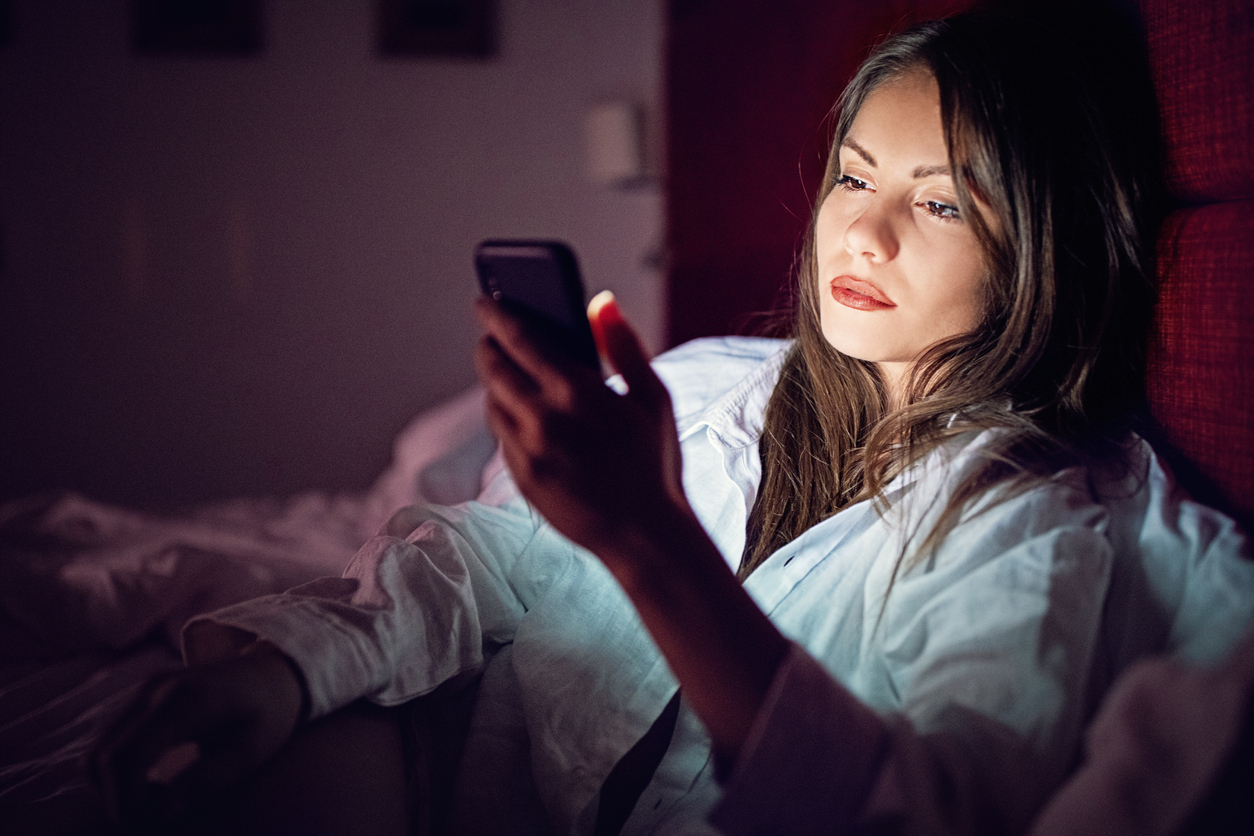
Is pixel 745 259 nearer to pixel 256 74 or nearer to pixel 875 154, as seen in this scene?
pixel 875 154

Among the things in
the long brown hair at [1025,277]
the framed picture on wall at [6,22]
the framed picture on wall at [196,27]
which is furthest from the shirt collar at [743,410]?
the framed picture on wall at [6,22]

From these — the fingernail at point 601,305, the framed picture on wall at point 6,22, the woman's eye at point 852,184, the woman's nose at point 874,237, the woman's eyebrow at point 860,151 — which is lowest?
the fingernail at point 601,305

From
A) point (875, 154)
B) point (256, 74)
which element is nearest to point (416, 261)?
point (256, 74)

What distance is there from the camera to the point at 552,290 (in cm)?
57

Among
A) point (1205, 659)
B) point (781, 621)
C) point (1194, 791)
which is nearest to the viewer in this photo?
point (1194, 791)

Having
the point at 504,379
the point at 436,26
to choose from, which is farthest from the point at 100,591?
the point at 436,26

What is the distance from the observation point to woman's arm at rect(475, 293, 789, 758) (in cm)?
51

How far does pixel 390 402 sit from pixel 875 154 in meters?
2.24

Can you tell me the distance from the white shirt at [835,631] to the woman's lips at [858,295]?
15 cm

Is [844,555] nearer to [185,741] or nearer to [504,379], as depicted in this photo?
[504,379]

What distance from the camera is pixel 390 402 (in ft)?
8.87

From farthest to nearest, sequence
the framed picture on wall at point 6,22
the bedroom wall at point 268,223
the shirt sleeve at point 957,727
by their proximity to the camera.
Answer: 1. the bedroom wall at point 268,223
2. the framed picture on wall at point 6,22
3. the shirt sleeve at point 957,727

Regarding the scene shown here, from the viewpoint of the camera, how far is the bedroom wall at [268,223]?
252 centimetres

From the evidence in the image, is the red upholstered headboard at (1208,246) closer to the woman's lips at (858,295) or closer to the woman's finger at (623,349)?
the woman's lips at (858,295)
